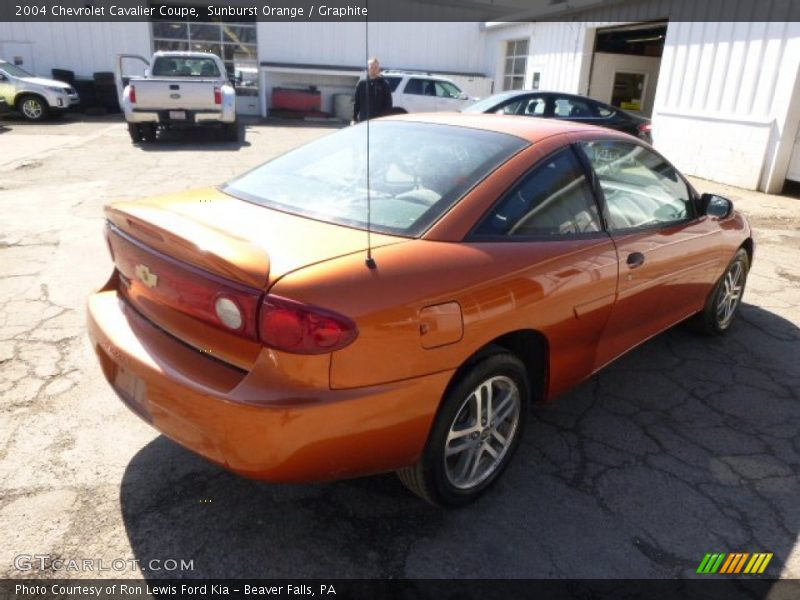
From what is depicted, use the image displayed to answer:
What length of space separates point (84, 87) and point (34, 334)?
800 inches

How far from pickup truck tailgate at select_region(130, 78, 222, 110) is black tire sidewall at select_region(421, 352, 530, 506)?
1254cm

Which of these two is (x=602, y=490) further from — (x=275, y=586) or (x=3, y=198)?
(x=3, y=198)

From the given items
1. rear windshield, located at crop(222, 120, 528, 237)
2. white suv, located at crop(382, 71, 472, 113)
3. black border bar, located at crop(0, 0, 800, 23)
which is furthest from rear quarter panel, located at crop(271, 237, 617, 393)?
white suv, located at crop(382, 71, 472, 113)

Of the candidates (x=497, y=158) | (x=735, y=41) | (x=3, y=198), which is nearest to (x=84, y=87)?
(x=3, y=198)

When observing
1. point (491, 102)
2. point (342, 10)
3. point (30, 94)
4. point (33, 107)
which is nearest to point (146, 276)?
point (491, 102)

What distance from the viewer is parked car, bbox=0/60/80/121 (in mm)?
16875

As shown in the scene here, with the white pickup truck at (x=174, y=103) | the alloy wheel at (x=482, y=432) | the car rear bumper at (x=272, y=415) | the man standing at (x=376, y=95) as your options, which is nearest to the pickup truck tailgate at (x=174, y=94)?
the white pickup truck at (x=174, y=103)

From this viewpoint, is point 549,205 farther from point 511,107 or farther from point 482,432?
point 511,107

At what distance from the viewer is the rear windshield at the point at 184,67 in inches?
569

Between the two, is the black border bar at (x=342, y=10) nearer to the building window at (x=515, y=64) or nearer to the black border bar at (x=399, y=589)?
the building window at (x=515, y=64)

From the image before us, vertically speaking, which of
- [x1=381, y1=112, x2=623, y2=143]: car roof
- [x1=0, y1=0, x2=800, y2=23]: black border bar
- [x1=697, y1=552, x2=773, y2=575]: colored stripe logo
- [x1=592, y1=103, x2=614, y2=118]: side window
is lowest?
[x1=697, y1=552, x2=773, y2=575]: colored stripe logo

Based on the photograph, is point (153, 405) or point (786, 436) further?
point (786, 436)

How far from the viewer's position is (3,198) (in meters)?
7.80

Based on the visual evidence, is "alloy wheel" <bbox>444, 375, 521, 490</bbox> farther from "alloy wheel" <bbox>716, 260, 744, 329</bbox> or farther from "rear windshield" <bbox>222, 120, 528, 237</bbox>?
"alloy wheel" <bbox>716, 260, 744, 329</bbox>
